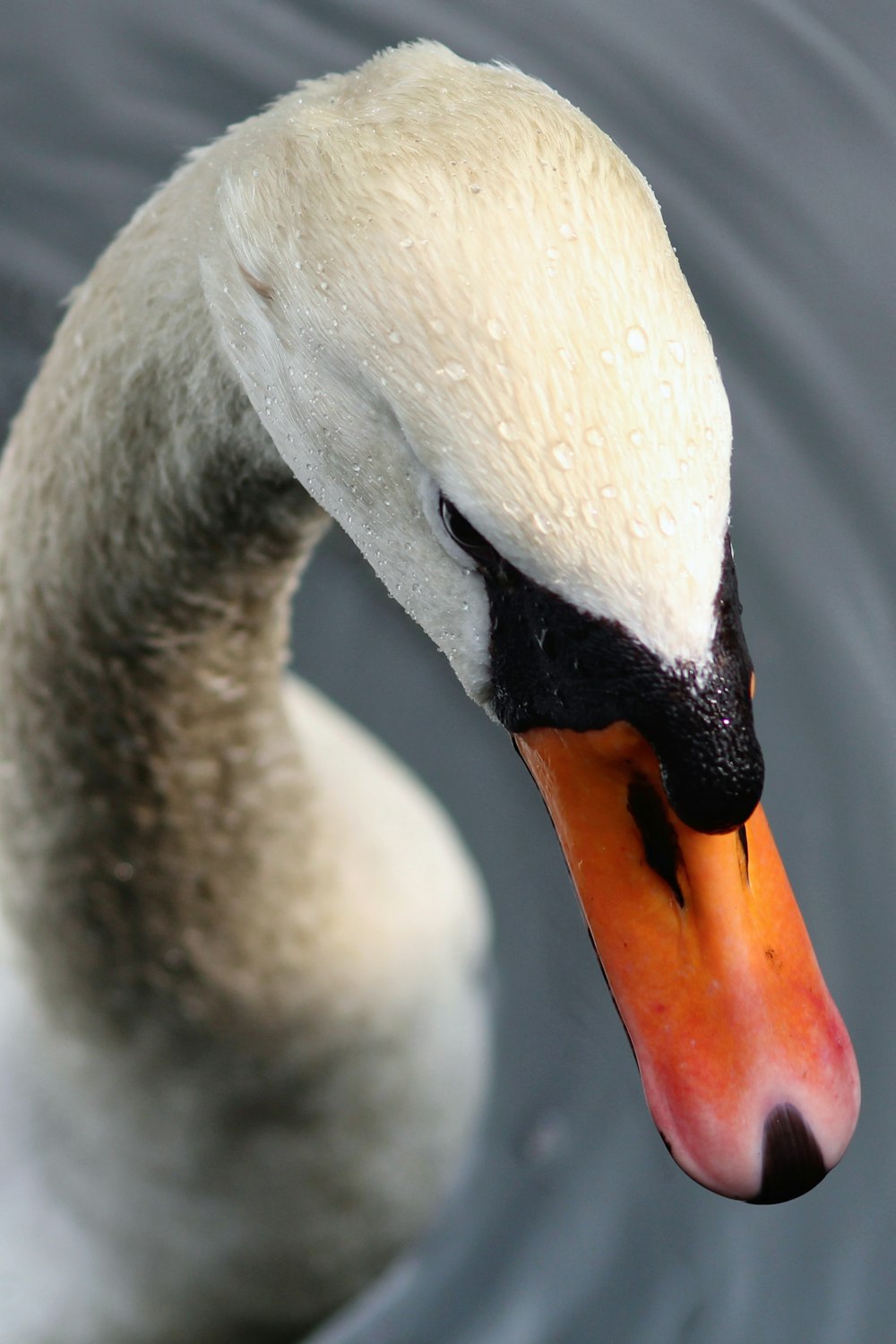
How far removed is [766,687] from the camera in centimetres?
395

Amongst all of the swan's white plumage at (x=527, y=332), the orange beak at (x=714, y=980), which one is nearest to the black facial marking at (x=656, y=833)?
the orange beak at (x=714, y=980)

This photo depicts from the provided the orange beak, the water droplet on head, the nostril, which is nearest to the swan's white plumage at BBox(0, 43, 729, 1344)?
the water droplet on head

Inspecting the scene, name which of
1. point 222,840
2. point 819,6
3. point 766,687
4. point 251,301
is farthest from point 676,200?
point 251,301

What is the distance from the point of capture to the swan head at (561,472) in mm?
1582

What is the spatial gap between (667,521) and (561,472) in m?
0.11

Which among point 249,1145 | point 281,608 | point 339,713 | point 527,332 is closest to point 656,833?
point 527,332

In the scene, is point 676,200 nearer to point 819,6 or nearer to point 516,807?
point 819,6

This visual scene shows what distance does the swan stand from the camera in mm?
1617

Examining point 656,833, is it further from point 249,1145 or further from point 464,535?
point 249,1145

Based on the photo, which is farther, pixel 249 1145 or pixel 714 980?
pixel 249 1145

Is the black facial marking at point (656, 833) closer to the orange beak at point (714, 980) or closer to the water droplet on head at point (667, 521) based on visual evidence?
the orange beak at point (714, 980)

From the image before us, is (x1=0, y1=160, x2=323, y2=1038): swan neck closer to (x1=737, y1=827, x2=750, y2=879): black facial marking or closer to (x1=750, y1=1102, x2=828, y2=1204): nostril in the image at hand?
(x1=737, y1=827, x2=750, y2=879): black facial marking

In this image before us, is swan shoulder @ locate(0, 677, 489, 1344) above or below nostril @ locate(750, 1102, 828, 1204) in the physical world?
below

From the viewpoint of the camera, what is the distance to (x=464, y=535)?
69.6 inches
